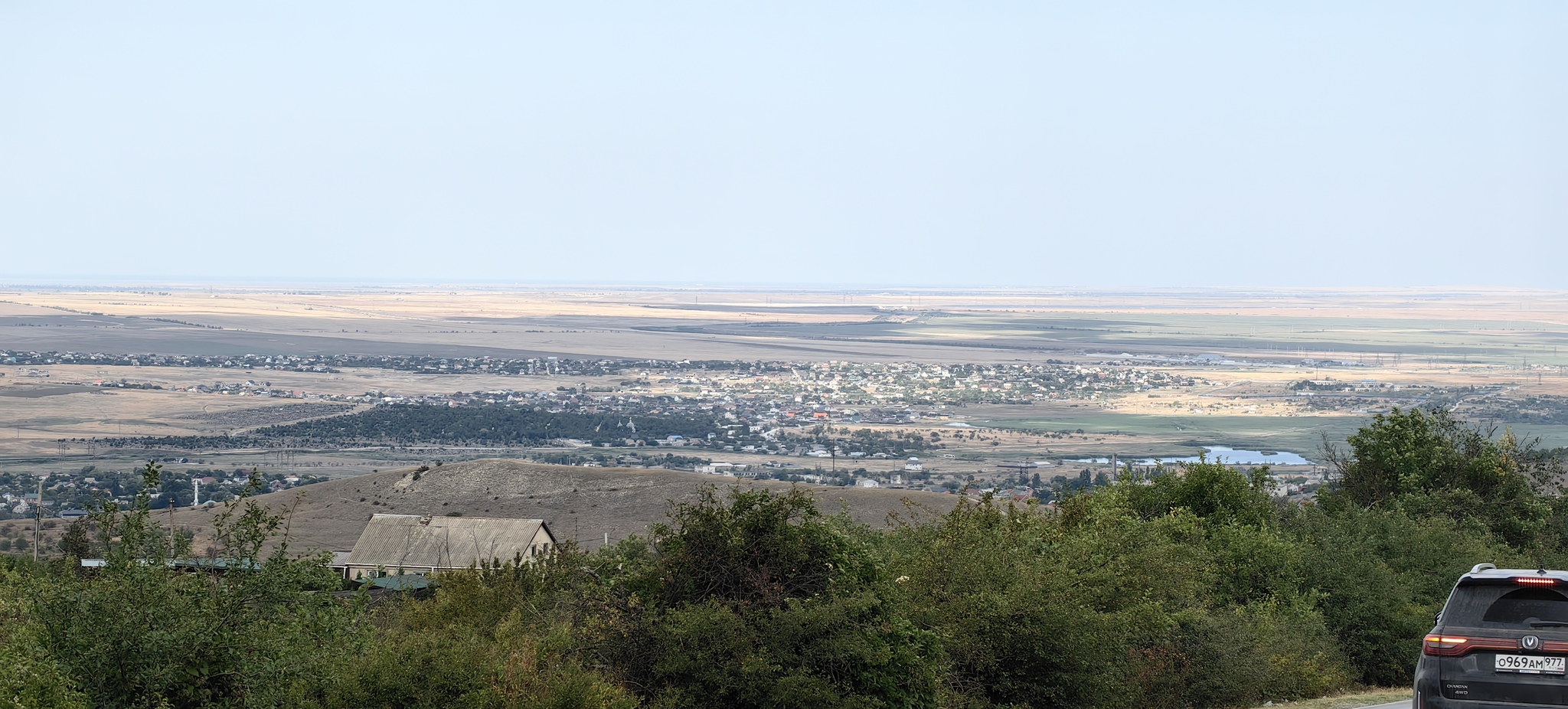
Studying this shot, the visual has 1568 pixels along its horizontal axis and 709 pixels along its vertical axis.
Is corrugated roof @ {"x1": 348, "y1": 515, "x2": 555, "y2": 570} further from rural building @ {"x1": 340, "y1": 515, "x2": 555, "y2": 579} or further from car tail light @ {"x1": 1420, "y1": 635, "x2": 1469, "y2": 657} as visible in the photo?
car tail light @ {"x1": 1420, "y1": 635, "x2": 1469, "y2": 657}

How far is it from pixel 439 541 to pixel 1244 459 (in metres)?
76.2

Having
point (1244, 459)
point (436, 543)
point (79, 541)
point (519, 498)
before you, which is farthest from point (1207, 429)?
point (79, 541)

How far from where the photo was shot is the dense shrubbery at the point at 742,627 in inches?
536

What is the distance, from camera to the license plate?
1038 centimetres

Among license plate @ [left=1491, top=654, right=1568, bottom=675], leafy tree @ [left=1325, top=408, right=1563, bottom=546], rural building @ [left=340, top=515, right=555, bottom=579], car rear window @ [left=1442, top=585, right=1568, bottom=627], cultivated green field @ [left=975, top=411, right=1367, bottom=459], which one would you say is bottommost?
cultivated green field @ [left=975, top=411, right=1367, bottom=459]

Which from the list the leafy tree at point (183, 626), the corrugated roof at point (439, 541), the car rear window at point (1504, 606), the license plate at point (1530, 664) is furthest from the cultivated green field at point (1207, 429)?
the license plate at point (1530, 664)

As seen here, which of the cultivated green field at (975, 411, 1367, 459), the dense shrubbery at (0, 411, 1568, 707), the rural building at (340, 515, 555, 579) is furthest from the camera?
the cultivated green field at (975, 411, 1367, 459)

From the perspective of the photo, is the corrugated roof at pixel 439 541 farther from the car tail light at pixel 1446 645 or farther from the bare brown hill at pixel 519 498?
the car tail light at pixel 1446 645

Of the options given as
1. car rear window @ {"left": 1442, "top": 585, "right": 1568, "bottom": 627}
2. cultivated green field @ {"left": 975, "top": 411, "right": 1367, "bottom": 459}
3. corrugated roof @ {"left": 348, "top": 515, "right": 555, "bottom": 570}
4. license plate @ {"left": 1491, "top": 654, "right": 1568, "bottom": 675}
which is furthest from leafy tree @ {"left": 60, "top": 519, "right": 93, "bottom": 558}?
cultivated green field @ {"left": 975, "top": 411, "right": 1367, "bottom": 459}

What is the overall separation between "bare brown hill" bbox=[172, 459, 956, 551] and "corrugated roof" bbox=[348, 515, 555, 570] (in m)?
8.72

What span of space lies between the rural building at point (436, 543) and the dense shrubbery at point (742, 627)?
958 inches

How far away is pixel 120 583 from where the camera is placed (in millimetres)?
14578

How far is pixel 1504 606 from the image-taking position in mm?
10711

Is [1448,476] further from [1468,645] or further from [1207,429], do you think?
[1207,429]
